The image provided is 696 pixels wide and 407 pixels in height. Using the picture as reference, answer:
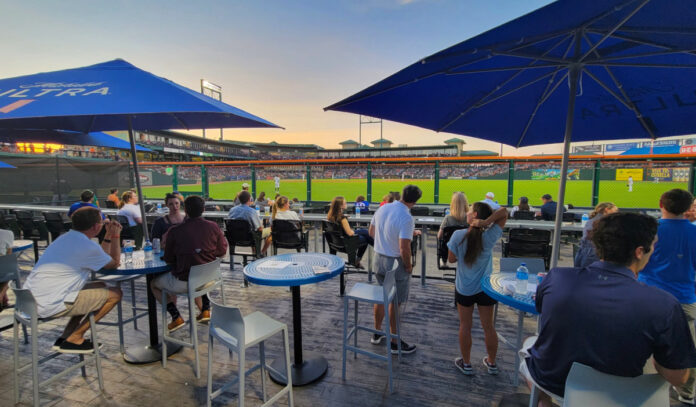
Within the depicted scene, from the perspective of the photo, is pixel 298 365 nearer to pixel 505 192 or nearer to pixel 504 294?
pixel 504 294

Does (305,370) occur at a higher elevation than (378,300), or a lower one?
lower

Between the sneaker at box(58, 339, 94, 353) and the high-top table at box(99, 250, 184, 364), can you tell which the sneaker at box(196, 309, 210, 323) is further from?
the sneaker at box(58, 339, 94, 353)

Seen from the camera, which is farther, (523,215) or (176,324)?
(523,215)

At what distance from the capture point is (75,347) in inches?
106

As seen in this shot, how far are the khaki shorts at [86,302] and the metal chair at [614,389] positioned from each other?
3.52 metres

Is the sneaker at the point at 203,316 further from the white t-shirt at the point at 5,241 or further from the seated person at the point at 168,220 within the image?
the white t-shirt at the point at 5,241

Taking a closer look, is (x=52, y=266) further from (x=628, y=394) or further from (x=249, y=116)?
(x=628, y=394)

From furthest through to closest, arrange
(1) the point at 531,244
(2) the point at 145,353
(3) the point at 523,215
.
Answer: (3) the point at 523,215, (1) the point at 531,244, (2) the point at 145,353

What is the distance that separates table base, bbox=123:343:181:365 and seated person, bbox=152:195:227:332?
1.74ft

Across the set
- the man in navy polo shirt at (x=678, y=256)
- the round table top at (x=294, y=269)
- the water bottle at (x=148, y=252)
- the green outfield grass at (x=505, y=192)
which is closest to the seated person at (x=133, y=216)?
the water bottle at (x=148, y=252)

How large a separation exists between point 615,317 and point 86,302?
Answer: 3.73 m

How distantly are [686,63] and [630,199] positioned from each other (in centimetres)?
1911

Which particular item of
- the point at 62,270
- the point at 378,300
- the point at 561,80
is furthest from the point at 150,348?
the point at 561,80

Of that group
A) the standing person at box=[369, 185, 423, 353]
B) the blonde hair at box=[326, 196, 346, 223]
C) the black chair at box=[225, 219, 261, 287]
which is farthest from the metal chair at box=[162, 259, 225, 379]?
the black chair at box=[225, 219, 261, 287]
